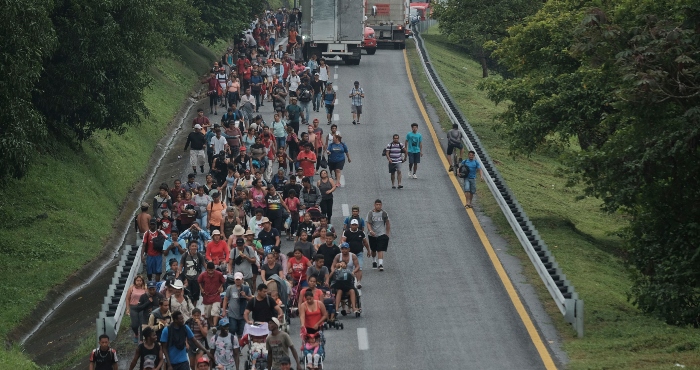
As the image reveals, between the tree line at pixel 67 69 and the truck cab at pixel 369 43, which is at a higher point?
the tree line at pixel 67 69

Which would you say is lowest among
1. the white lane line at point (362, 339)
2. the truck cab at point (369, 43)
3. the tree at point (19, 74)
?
the truck cab at point (369, 43)

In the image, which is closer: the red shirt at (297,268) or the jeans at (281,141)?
the red shirt at (297,268)

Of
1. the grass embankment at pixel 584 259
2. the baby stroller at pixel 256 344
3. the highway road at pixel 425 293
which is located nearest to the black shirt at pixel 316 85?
the grass embankment at pixel 584 259

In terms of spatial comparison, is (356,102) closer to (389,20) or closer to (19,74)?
(19,74)

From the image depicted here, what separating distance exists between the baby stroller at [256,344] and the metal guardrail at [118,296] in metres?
2.54

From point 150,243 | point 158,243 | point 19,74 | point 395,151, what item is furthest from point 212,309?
point 395,151

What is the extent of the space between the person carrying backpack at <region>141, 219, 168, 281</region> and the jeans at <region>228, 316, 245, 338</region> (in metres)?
4.17

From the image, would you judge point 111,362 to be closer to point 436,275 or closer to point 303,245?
point 303,245

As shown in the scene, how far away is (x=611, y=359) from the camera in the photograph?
18562 millimetres

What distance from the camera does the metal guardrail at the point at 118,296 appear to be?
19.0 meters

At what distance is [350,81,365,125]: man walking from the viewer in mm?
40341

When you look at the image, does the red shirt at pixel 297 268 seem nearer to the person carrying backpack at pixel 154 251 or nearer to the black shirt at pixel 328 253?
the black shirt at pixel 328 253

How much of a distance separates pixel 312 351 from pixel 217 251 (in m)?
4.61

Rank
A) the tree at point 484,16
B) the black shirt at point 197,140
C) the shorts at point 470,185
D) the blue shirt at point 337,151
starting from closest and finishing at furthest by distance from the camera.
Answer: the shorts at point 470,185 < the blue shirt at point 337,151 < the black shirt at point 197,140 < the tree at point 484,16
